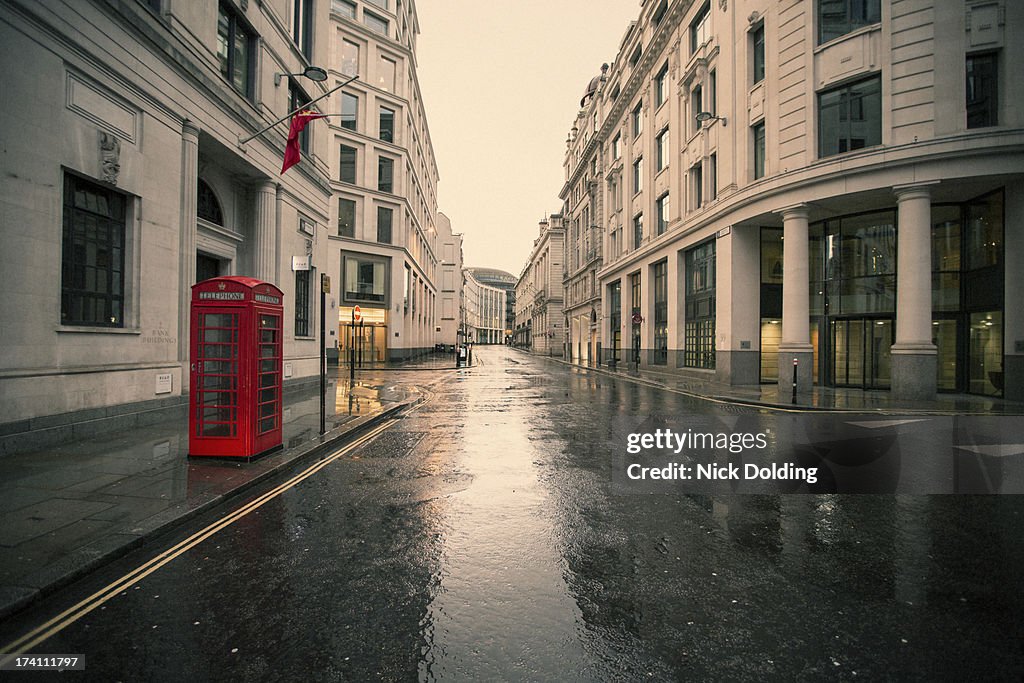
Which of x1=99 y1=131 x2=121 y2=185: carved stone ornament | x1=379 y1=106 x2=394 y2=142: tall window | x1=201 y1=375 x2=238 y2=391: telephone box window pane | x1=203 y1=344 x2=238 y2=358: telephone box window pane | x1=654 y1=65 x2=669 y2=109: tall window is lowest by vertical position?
x1=201 y1=375 x2=238 y2=391: telephone box window pane

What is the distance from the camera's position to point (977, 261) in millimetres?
18312

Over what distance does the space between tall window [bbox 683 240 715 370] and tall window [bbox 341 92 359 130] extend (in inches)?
1114

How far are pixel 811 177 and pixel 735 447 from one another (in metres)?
14.8

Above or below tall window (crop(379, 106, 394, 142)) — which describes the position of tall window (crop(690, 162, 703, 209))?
below

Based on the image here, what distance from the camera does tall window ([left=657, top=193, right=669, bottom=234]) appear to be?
31.9 metres

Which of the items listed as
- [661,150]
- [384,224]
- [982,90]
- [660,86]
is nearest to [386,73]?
[384,224]

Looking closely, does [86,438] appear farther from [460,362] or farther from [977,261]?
[460,362]

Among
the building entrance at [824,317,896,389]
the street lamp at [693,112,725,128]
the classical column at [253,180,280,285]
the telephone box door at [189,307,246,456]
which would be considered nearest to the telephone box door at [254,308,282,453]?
the telephone box door at [189,307,246,456]

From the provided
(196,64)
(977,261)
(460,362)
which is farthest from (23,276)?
(460,362)

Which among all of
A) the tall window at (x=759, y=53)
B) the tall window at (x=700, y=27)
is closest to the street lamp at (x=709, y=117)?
the tall window at (x=759, y=53)

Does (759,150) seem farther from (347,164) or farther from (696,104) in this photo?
(347,164)

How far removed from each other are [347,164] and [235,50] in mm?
26208

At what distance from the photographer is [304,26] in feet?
64.5

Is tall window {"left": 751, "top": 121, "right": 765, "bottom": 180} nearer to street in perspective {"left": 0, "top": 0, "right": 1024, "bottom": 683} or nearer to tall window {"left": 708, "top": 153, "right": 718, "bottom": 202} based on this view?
street in perspective {"left": 0, "top": 0, "right": 1024, "bottom": 683}
